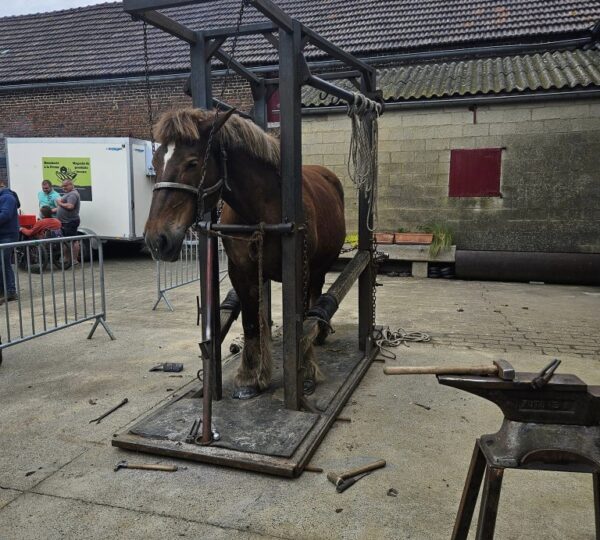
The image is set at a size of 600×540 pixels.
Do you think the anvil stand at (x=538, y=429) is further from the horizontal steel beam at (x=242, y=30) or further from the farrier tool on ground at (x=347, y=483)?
the horizontal steel beam at (x=242, y=30)

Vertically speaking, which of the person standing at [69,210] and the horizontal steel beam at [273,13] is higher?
the horizontal steel beam at [273,13]

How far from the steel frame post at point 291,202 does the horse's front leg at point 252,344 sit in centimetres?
26

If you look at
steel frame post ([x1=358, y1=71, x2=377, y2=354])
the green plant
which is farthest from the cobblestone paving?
steel frame post ([x1=358, y1=71, x2=377, y2=354])

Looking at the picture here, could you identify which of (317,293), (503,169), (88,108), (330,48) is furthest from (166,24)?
(88,108)

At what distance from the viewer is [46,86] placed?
14172 mm

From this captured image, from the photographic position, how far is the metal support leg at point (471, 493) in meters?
1.83

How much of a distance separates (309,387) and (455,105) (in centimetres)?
703

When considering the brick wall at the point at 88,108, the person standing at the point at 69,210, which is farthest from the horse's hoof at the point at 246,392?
the brick wall at the point at 88,108

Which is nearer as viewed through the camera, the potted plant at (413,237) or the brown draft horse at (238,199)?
the brown draft horse at (238,199)

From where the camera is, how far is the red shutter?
29.5 ft

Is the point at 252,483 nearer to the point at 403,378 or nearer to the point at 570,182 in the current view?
the point at 403,378

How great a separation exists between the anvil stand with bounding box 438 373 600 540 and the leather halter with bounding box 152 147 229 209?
1.66 meters

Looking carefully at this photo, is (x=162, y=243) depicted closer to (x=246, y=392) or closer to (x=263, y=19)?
(x=246, y=392)

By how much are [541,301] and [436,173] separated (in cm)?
324
